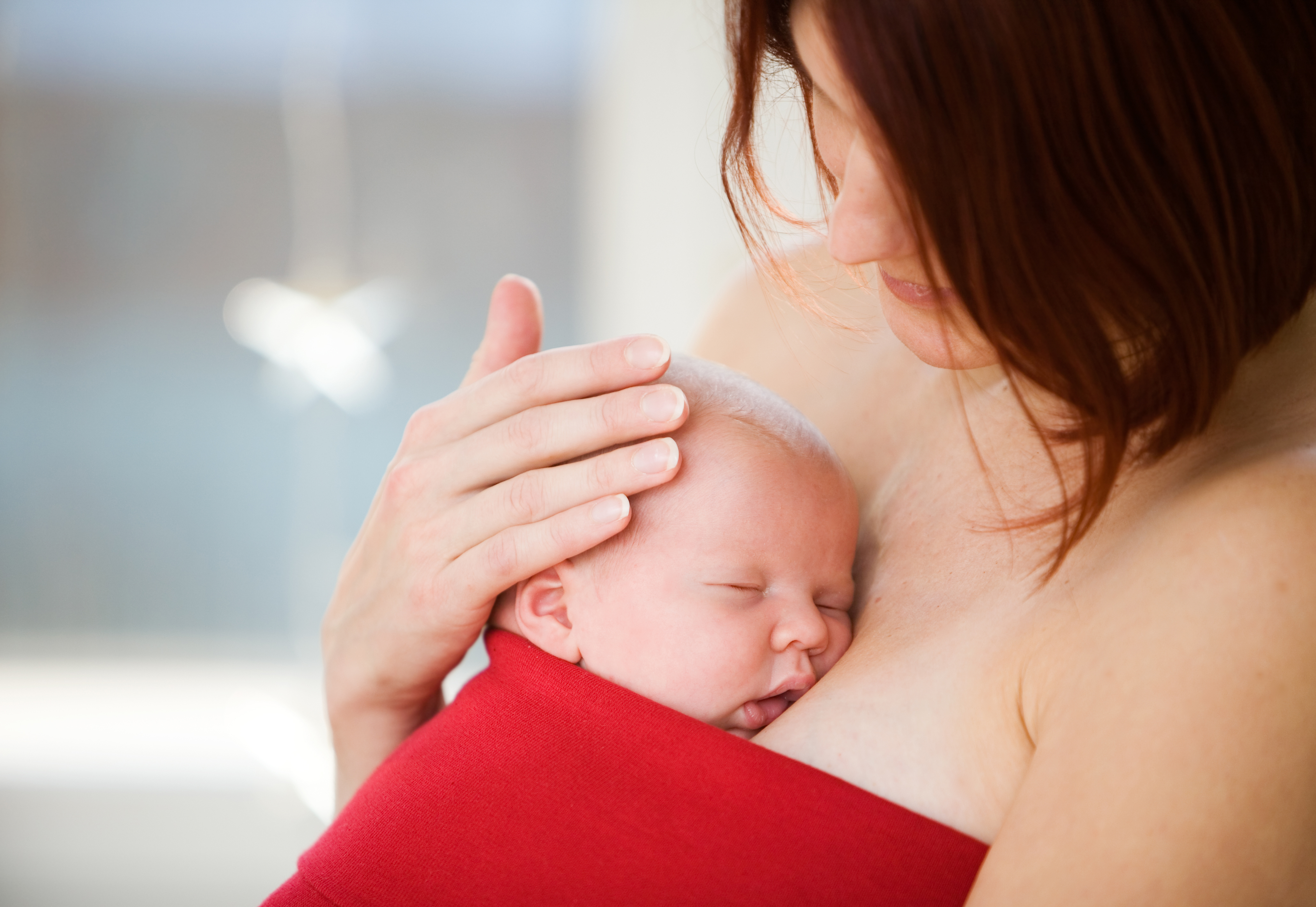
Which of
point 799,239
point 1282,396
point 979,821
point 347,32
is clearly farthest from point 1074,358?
point 347,32

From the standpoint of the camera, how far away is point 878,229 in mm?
680

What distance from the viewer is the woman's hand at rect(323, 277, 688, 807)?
0.84 meters

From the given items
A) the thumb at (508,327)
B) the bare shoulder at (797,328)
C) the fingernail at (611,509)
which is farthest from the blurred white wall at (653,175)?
the fingernail at (611,509)

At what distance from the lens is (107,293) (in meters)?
3.20

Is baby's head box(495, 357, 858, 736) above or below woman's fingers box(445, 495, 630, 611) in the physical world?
below

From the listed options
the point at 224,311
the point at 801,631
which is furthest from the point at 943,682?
the point at 224,311

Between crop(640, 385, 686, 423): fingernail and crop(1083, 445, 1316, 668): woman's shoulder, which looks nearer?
crop(1083, 445, 1316, 668): woman's shoulder

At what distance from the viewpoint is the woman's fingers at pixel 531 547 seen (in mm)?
829

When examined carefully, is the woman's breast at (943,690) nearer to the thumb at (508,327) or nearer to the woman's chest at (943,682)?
the woman's chest at (943,682)

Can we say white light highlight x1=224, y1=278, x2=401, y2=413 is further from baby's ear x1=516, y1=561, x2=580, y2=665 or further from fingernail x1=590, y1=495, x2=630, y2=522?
fingernail x1=590, y1=495, x2=630, y2=522

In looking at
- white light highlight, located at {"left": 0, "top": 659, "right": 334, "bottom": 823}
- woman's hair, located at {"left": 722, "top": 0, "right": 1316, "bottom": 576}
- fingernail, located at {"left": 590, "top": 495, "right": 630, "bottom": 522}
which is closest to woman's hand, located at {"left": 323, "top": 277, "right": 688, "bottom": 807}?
fingernail, located at {"left": 590, "top": 495, "right": 630, "bottom": 522}

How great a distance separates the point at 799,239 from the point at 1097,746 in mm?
827

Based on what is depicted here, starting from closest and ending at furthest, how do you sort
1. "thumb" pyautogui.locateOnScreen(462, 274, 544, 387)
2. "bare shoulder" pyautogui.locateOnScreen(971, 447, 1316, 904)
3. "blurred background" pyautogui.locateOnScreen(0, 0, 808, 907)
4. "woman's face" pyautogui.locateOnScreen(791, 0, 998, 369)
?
"bare shoulder" pyautogui.locateOnScreen(971, 447, 1316, 904)
"woman's face" pyautogui.locateOnScreen(791, 0, 998, 369)
"thumb" pyautogui.locateOnScreen(462, 274, 544, 387)
"blurred background" pyautogui.locateOnScreen(0, 0, 808, 907)

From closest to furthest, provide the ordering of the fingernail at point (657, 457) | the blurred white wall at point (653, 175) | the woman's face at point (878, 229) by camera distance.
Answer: the woman's face at point (878, 229) < the fingernail at point (657, 457) < the blurred white wall at point (653, 175)
